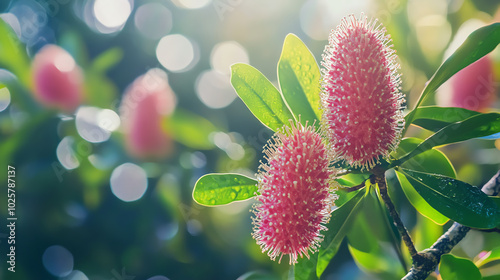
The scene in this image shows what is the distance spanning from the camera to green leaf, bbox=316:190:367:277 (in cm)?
A: 58

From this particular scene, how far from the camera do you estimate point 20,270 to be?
1193 mm

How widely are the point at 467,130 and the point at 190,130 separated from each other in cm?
81

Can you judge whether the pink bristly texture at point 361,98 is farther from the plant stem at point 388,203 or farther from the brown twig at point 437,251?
the brown twig at point 437,251

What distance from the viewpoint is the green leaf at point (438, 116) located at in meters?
0.58

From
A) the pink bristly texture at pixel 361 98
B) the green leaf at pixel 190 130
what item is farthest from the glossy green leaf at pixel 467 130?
the green leaf at pixel 190 130

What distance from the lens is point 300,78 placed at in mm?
619

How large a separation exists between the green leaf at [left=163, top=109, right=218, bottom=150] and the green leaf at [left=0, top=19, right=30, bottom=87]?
1.60 ft

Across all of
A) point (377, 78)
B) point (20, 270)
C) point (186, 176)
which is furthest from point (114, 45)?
point (377, 78)

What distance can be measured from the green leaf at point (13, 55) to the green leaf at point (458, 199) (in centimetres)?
121

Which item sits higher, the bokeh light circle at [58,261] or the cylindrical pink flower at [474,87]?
the cylindrical pink flower at [474,87]

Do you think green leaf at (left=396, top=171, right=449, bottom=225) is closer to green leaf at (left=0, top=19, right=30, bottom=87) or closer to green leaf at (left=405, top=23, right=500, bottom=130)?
green leaf at (left=405, top=23, right=500, bottom=130)

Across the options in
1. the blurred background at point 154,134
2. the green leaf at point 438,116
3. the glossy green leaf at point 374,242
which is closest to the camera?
the green leaf at point 438,116

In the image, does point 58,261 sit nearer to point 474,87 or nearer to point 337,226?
point 337,226


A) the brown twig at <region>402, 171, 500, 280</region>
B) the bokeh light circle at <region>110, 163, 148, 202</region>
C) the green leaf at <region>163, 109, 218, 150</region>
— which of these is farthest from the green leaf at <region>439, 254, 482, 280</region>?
the bokeh light circle at <region>110, 163, 148, 202</region>
